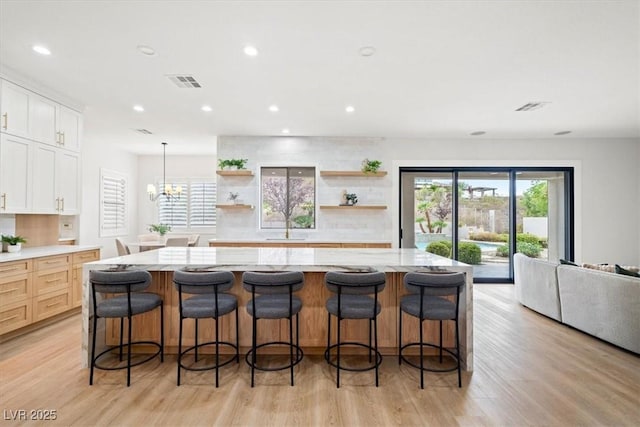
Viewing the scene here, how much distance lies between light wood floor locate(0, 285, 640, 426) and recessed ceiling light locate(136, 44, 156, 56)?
2892mm

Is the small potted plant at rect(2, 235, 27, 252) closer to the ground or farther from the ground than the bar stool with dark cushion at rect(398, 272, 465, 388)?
farther from the ground

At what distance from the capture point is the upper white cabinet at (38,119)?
3.56 meters

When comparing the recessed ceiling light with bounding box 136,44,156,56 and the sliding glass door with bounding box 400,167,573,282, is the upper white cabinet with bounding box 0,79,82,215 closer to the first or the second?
the recessed ceiling light with bounding box 136,44,156,56

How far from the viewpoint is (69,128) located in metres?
4.44

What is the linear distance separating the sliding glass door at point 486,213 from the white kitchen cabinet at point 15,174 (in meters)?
5.76

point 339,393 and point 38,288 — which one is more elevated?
point 38,288

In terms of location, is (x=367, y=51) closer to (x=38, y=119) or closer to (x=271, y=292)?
(x=271, y=292)

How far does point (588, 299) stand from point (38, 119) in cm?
674

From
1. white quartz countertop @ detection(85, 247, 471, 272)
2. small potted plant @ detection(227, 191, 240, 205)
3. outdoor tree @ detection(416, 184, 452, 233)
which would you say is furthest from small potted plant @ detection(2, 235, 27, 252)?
outdoor tree @ detection(416, 184, 452, 233)

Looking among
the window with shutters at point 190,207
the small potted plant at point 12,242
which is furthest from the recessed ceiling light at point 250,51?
the window with shutters at point 190,207

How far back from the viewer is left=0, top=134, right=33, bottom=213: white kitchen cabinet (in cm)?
354

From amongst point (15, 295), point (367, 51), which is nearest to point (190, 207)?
point (15, 295)

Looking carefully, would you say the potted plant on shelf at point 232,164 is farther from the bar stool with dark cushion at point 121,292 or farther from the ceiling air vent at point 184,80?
the bar stool with dark cushion at point 121,292

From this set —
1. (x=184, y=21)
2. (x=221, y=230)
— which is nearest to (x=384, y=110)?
(x=184, y=21)
